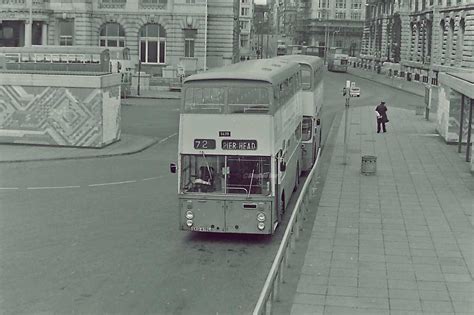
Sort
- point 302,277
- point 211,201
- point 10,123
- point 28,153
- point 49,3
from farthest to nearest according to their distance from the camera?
1. point 49,3
2. point 10,123
3. point 28,153
4. point 211,201
5. point 302,277

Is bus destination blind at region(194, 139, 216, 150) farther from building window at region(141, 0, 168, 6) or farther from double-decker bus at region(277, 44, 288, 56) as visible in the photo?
double-decker bus at region(277, 44, 288, 56)

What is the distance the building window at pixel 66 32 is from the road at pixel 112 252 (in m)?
49.5

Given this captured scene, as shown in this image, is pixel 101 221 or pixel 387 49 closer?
pixel 101 221

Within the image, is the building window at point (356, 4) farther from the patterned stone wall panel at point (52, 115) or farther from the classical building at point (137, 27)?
the patterned stone wall panel at point (52, 115)

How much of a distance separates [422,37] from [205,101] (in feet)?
260

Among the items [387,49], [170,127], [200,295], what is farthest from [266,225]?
[387,49]

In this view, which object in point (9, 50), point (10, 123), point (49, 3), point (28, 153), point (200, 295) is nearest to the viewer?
point (200, 295)

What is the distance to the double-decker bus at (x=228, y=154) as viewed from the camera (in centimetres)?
1683

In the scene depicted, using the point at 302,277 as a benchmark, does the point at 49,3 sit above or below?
above

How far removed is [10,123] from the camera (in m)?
32.7

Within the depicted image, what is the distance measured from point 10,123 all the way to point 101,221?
598 inches

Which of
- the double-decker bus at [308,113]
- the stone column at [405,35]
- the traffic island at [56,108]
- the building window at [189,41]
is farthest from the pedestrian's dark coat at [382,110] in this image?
the stone column at [405,35]

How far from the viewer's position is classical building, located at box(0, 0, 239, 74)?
7256 centimetres

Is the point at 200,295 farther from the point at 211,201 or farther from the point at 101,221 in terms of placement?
the point at 101,221
